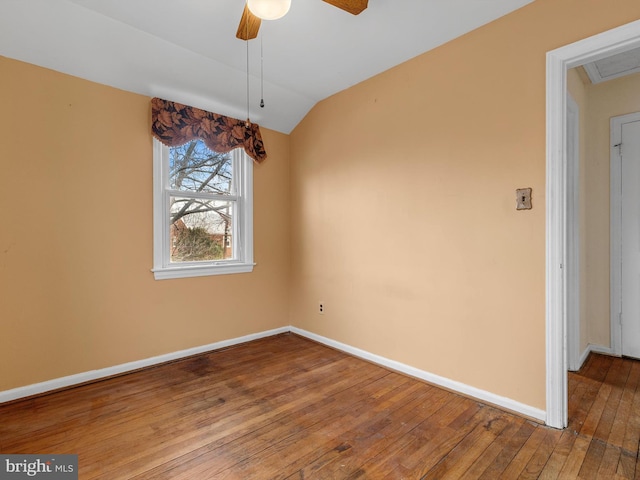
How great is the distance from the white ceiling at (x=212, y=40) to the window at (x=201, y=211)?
567 millimetres

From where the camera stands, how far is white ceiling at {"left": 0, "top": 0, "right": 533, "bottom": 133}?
218 centimetres

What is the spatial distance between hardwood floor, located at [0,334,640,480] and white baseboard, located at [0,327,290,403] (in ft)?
0.28

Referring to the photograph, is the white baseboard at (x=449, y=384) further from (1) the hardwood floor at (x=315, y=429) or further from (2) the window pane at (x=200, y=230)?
(2) the window pane at (x=200, y=230)

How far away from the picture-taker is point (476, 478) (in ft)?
5.24

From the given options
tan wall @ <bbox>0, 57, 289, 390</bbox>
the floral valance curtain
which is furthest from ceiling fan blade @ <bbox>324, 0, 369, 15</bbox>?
tan wall @ <bbox>0, 57, 289, 390</bbox>

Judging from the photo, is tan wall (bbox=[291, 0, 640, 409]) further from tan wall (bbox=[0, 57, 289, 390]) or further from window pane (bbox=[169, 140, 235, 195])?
tan wall (bbox=[0, 57, 289, 390])

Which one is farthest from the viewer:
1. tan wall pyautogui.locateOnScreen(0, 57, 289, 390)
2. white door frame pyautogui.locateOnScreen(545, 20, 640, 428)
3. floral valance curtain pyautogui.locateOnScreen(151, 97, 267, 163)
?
floral valance curtain pyautogui.locateOnScreen(151, 97, 267, 163)

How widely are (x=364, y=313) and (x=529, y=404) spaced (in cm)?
145

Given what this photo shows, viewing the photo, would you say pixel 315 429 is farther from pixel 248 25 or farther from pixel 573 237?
pixel 573 237

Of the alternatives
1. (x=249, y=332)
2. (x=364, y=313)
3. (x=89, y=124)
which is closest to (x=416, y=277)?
(x=364, y=313)

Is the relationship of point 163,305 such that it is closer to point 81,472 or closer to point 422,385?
point 81,472

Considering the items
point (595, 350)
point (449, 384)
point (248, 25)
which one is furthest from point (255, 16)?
point (595, 350)

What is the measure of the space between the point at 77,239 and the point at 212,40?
75.4 inches

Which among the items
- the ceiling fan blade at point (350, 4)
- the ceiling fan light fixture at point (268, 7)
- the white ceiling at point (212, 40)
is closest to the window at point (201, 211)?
the white ceiling at point (212, 40)
